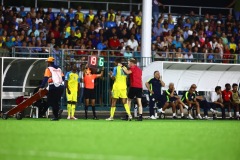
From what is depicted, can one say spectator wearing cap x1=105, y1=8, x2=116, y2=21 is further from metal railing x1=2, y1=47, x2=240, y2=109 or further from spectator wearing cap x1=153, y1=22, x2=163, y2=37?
metal railing x1=2, y1=47, x2=240, y2=109

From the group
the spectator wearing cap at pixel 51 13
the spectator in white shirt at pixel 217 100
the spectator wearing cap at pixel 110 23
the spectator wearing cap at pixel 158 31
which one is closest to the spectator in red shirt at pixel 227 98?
the spectator in white shirt at pixel 217 100

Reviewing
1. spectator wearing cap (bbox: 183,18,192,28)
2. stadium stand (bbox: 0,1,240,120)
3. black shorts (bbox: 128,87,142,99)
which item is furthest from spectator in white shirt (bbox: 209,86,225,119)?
spectator wearing cap (bbox: 183,18,192,28)

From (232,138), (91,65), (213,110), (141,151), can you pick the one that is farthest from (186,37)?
(141,151)

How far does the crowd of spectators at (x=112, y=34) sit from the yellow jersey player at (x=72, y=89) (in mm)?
1643

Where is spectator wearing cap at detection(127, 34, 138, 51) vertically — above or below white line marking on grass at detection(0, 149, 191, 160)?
above

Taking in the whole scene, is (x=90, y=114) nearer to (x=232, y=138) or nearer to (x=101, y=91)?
(x=101, y=91)

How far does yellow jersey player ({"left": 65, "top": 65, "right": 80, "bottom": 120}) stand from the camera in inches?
1112

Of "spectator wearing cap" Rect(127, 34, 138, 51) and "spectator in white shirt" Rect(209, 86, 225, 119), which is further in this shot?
"spectator wearing cap" Rect(127, 34, 138, 51)

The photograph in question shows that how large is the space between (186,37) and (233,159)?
88.2ft

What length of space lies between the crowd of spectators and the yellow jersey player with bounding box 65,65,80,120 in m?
1.64

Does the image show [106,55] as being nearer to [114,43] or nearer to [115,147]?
[114,43]

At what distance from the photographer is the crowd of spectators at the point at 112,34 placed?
106 feet

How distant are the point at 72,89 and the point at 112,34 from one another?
682cm

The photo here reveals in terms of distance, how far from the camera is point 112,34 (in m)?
34.7
